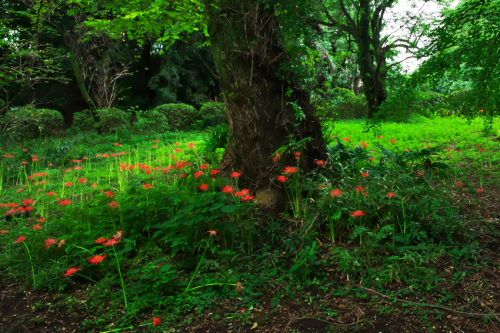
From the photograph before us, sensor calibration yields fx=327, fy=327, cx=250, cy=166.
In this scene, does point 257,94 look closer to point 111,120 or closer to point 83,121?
point 111,120

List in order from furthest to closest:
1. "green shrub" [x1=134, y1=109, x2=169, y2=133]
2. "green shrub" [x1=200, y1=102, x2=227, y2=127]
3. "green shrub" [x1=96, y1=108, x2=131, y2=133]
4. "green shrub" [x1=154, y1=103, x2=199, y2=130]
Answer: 1. "green shrub" [x1=200, y1=102, x2=227, y2=127]
2. "green shrub" [x1=154, y1=103, x2=199, y2=130]
3. "green shrub" [x1=134, y1=109, x2=169, y2=133]
4. "green shrub" [x1=96, y1=108, x2=131, y2=133]

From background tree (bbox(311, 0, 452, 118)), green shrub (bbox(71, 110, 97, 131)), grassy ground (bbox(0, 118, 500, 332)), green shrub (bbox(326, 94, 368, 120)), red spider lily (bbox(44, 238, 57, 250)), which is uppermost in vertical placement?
background tree (bbox(311, 0, 452, 118))

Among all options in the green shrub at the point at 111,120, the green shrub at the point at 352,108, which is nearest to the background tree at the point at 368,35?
the green shrub at the point at 352,108

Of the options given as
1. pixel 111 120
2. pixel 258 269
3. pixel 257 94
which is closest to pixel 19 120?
pixel 111 120

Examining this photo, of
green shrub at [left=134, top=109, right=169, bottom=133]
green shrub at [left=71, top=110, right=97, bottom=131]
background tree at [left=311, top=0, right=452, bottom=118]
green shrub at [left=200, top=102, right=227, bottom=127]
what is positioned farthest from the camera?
green shrub at [left=200, top=102, right=227, bottom=127]

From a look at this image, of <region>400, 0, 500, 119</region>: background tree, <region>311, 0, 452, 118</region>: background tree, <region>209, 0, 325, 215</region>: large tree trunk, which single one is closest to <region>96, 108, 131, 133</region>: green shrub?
<region>311, 0, 452, 118</region>: background tree

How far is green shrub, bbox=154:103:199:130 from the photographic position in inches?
461

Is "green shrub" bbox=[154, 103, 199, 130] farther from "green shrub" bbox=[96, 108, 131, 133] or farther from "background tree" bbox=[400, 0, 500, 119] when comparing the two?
"background tree" bbox=[400, 0, 500, 119]

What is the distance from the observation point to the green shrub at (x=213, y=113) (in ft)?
40.0

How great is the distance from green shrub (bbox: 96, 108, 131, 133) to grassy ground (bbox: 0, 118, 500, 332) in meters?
7.60

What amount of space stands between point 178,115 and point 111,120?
2.29m

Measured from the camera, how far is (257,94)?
354cm

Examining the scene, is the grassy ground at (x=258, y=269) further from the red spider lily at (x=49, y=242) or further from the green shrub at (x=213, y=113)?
the green shrub at (x=213, y=113)

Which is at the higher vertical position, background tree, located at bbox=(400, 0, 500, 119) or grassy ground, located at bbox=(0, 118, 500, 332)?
background tree, located at bbox=(400, 0, 500, 119)
